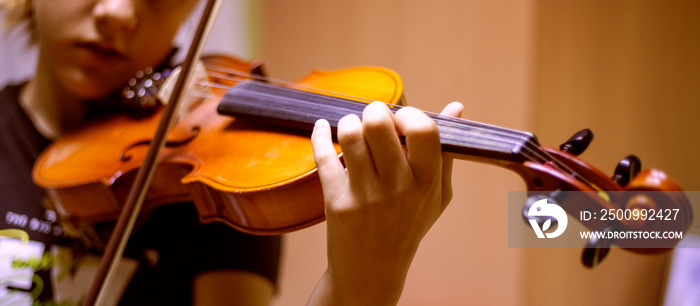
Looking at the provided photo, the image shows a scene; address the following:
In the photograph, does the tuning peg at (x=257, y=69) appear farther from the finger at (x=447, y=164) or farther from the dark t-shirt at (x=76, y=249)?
the finger at (x=447, y=164)

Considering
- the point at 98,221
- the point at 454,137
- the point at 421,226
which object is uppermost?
the point at 454,137

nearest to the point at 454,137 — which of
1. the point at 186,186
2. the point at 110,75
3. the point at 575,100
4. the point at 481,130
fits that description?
the point at 481,130

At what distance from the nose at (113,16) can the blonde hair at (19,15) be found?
0.27 m

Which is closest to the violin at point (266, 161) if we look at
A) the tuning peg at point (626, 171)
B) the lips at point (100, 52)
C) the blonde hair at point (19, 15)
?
the tuning peg at point (626, 171)

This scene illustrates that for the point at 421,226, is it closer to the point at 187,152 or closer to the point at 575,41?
the point at 187,152

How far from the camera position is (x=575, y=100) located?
0.85 meters

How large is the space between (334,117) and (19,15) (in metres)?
0.77

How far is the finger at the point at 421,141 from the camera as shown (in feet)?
1.31

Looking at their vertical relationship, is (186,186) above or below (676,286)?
above

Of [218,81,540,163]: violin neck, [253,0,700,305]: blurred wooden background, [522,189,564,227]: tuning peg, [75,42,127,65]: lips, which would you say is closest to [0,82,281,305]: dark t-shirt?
[75,42,127,65]: lips

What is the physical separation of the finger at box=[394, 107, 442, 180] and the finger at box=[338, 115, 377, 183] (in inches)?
1.4

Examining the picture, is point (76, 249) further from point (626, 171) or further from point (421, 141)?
point (626, 171)

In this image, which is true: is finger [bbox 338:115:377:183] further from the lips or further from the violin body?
the lips

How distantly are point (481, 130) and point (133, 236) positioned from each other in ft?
2.12
